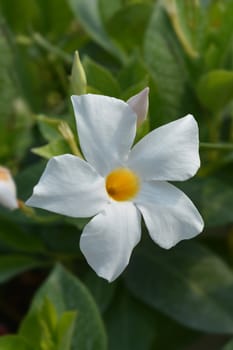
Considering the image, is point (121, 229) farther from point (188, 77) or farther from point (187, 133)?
point (188, 77)

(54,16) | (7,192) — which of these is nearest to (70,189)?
(7,192)

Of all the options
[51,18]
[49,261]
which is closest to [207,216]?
[49,261]

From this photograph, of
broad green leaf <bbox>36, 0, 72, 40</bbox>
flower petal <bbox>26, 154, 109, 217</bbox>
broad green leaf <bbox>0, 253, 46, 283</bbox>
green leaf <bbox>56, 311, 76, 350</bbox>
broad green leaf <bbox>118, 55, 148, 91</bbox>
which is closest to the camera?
flower petal <bbox>26, 154, 109, 217</bbox>

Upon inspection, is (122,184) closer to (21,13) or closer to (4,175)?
(4,175)

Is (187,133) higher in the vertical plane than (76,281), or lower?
higher

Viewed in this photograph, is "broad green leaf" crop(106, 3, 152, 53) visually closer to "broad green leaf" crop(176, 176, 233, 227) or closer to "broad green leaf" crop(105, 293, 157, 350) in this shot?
"broad green leaf" crop(176, 176, 233, 227)

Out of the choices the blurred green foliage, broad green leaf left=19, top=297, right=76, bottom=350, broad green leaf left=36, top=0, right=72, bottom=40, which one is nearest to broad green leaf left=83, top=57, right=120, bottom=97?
the blurred green foliage
